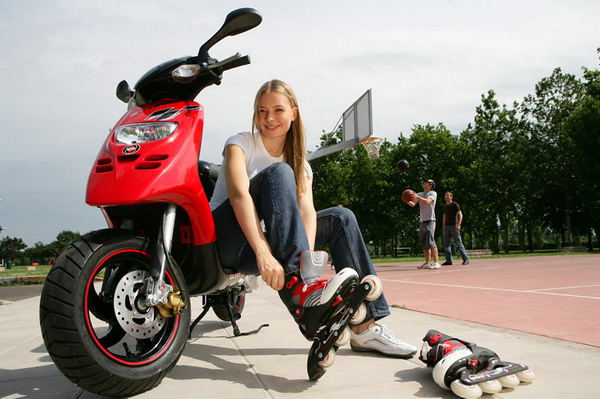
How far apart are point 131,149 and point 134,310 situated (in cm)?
67

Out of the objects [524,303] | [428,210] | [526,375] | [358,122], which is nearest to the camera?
[526,375]

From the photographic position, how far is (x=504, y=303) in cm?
387

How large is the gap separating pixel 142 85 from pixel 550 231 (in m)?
46.0

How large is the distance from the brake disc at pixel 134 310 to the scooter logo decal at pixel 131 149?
50cm

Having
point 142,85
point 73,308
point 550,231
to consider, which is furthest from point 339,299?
point 550,231

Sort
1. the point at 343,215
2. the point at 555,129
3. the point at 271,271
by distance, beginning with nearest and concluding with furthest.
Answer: the point at 271,271, the point at 343,215, the point at 555,129

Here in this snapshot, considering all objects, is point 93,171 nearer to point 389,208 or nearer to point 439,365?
point 439,365

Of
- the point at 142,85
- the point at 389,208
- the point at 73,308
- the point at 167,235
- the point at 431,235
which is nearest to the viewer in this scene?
the point at 73,308

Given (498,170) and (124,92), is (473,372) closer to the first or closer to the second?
(124,92)

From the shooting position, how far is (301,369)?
217 cm

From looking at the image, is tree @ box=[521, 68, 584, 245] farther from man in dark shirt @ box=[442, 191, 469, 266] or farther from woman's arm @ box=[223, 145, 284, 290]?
woman's arm @ box=[223, 145, 284, 290]

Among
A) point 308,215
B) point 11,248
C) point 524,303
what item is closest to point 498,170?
point 524,303

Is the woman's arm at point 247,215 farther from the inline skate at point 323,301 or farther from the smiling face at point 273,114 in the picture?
the smiling face at point 273,114

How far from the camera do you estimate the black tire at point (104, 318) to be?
5.18 feet
